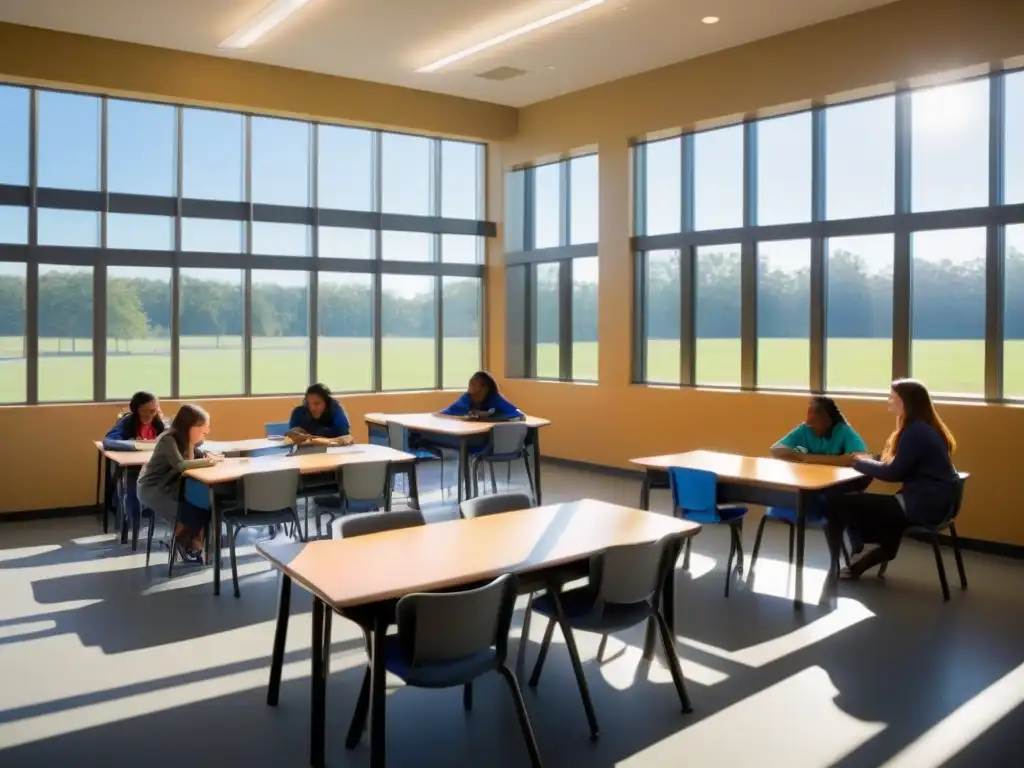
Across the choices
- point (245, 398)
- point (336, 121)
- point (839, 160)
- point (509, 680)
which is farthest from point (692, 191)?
point (509, 680)

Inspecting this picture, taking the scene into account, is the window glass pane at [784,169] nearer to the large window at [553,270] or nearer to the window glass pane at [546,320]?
the large window at [553,270]

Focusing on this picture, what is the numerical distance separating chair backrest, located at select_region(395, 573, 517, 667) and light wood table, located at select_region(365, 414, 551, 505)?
4.25 metres

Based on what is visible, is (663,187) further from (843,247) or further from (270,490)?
(270,490)

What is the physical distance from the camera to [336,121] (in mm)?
9234

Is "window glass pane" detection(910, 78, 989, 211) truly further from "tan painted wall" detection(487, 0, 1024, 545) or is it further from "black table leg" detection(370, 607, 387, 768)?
"black table leg" detection(370, 607, 387, 768)

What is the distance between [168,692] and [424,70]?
6628mm

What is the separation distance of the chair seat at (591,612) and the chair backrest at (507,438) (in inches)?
148

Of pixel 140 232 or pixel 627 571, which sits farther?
pixel 140 232

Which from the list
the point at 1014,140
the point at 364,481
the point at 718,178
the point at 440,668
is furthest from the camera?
the point at 718,178

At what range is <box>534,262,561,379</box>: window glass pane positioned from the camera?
33.5ft

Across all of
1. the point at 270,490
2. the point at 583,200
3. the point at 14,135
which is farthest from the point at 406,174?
the point at 270,490

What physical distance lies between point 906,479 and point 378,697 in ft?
12.0

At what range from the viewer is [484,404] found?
809 cm

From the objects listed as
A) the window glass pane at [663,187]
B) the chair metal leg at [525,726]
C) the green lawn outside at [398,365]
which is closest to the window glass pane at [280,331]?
the green lawn outside at [398,365]
